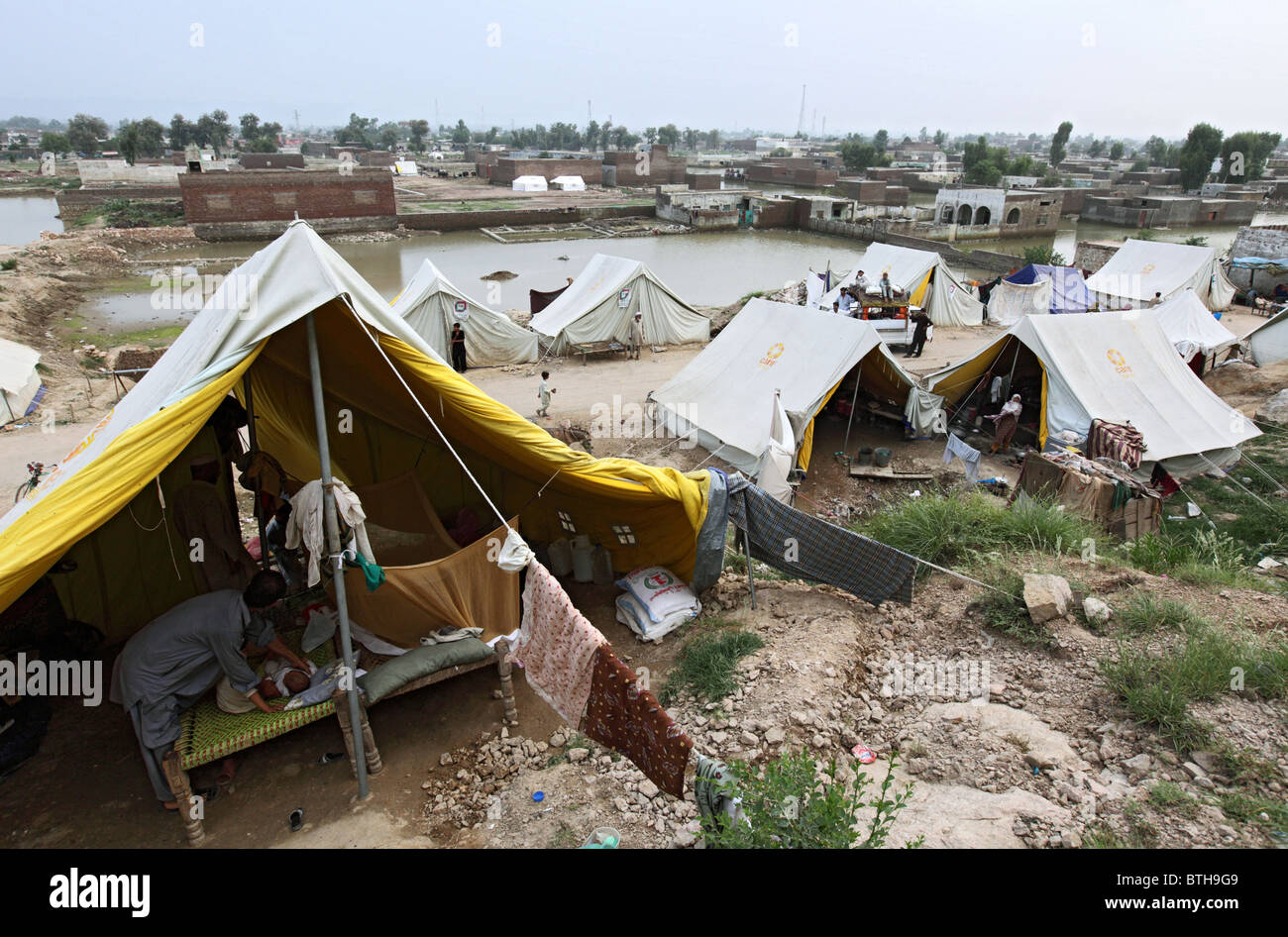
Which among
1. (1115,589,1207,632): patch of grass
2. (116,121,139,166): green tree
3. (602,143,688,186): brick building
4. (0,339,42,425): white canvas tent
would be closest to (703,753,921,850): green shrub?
(1115,589,1207,632): patch of grass

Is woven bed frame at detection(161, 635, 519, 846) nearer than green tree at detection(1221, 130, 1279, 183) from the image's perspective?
Yes

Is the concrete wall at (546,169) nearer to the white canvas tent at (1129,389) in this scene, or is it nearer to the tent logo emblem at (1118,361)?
the white canvas tent at (1129,389)

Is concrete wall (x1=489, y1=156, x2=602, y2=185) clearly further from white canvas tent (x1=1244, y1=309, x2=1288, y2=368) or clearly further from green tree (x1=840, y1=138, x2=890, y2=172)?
white canvas tent (x1=1244, y1=309, x2=1288, y2=368)

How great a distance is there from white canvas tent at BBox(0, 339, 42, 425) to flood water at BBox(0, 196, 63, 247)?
25737 mm

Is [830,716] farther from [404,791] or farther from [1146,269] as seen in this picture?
[1146,269]

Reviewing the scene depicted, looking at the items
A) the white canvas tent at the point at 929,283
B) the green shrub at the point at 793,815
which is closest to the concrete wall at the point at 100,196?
the white canvas tent at the point at 929,283

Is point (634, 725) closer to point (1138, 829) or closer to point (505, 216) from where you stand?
point (1138, 829)

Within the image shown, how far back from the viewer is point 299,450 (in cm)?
621

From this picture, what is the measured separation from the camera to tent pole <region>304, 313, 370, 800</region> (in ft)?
12.8

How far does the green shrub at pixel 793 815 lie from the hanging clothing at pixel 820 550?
268cm

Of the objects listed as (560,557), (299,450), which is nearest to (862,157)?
(560,557)

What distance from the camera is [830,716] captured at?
4441mm

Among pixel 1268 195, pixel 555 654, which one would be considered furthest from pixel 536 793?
pixel 1268 195

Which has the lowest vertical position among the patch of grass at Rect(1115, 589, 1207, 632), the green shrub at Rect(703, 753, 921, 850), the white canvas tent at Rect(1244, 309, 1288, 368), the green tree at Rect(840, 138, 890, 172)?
the patch of grass at Rect(1115, 589, 1207, 632)
